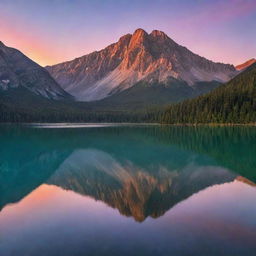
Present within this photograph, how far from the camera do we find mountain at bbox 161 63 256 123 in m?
130

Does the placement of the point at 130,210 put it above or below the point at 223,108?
above

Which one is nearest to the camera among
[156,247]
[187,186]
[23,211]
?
[156,247]

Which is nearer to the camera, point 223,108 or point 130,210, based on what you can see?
point 130,210

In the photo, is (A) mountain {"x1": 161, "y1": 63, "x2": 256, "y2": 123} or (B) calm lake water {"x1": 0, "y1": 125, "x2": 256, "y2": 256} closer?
(B) calm lake water {"x1": 0, "y1": 125, "x2": 256, "y2": 256}

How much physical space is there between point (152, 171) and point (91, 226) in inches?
669

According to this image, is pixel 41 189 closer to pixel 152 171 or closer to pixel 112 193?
pixel 112 193

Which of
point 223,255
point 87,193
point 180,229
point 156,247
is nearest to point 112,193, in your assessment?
point 87,193

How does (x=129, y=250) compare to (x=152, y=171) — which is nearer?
(x=129, y=250)

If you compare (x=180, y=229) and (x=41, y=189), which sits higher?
(x=180, y=229)

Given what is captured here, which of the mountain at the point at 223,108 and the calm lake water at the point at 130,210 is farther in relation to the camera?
the mountain at the point at 223,108

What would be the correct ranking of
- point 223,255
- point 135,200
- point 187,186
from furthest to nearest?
point 187,186, point 135,200, point 223,255

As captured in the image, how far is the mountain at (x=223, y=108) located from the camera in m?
130

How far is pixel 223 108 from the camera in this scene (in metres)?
138

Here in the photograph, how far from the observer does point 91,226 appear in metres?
15.3
